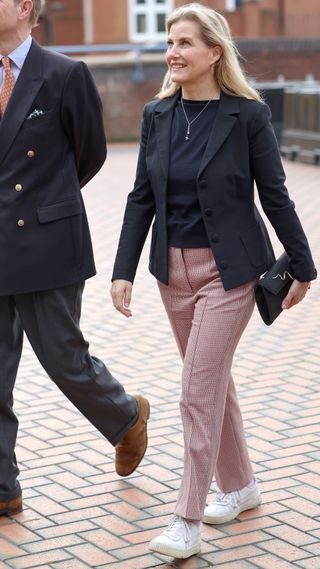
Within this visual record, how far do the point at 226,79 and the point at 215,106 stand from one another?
9cm

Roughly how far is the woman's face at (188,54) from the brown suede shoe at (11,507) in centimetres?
158

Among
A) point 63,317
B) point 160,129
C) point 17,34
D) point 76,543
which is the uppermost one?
point 17,34

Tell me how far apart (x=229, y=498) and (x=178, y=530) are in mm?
425

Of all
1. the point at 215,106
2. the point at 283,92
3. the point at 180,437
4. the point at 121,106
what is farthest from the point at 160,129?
the point at 121,106

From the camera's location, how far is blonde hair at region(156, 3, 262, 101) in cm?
392

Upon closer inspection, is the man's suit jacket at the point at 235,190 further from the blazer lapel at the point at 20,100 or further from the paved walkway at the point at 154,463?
the paved walkway at the point at 154,463

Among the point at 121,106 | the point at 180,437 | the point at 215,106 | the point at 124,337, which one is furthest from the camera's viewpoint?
the point at 121,106

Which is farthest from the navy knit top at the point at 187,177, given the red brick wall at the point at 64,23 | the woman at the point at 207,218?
the red brick wall at the point at 64,23

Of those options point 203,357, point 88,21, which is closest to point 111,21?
point 88,21

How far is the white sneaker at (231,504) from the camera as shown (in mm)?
4281

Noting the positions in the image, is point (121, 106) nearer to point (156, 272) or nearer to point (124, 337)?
point (124, 337)

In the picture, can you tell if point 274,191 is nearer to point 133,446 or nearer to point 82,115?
point 82,115

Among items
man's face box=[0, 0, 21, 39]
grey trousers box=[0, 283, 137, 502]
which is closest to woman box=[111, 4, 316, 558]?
grey trousers box=[0, 283, 137, 502]

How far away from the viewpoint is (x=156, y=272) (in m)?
4.09
